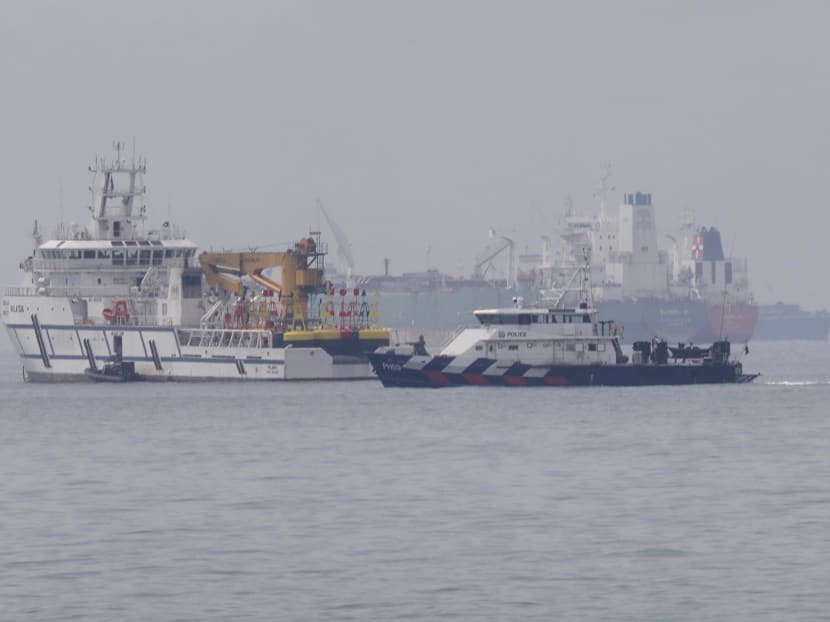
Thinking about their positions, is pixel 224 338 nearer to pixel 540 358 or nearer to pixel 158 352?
pixel 158 352

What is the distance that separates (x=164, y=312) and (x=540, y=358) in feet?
85.7

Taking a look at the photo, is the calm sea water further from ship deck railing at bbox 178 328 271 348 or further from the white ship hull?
ship deck railing at bbox 178 328 271 348

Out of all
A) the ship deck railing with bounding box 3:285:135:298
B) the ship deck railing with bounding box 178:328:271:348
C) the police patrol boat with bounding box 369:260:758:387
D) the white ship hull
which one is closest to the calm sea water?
the police patrol boat with bounding box 369:260:758:387

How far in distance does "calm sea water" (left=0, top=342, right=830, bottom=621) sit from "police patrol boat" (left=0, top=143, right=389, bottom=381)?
29149 mm

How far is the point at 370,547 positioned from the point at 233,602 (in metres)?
5.15

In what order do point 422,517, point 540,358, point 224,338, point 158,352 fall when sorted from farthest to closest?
point 158,352 → point 224,338 → point 540,358 → point 422,517

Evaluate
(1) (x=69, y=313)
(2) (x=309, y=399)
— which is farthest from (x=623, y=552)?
(1) (x=69, y=313)

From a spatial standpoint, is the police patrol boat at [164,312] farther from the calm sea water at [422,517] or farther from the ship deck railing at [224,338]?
the calm sea water at [422,517]

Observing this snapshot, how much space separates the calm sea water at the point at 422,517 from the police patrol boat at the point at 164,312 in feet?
95.6

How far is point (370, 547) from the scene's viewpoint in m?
34.9

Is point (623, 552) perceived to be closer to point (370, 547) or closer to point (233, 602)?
point (370, 547)

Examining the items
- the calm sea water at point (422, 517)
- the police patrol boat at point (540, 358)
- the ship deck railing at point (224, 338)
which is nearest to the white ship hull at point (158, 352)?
the ship deck railing at point (224, 338)

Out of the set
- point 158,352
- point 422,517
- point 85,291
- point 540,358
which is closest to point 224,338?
point 158,352

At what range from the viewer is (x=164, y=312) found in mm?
100875
